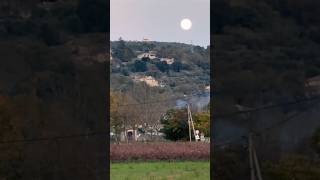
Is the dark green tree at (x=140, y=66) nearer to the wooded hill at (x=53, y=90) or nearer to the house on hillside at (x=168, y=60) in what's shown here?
the house on hillside at (x=168, y=60)

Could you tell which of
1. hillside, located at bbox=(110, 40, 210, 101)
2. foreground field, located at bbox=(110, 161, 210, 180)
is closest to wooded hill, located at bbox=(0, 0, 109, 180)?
foreground field, located at bbox=(110, 161, 210, 180)

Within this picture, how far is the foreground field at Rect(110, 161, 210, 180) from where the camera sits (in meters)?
10.6

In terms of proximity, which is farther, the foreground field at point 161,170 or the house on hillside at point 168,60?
the house on hillside at point 168,60

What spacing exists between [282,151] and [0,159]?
309 cm

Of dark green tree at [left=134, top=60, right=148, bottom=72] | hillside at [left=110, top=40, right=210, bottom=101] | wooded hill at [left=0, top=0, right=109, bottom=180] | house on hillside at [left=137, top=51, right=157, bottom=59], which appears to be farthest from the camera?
house on hillside at [left=137, top=51, right=157, bottom=59]

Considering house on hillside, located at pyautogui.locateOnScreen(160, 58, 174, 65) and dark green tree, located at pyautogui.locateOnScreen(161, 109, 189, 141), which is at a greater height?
house on hillside, located at pyautogui.locateOnScreen(160, 58, 174, 65)

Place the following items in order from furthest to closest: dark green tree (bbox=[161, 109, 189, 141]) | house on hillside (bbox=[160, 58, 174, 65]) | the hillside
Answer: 1. house on hillside (bbox=[160, 58, 174, 65])
2. the hillside
3. dark green tree (bbox=[161, 109, 189, 141])

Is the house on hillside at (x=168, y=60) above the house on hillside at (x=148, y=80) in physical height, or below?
above

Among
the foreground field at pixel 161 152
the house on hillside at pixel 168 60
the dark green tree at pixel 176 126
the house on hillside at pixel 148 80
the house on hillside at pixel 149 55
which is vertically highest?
the house on hillside at pixel 149 55

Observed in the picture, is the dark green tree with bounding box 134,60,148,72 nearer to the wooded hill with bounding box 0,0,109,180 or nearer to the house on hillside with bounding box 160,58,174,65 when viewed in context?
the house on hillside with bounding box 160,58,174,65

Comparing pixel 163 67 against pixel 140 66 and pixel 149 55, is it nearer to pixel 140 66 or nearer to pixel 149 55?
pixel 149 55

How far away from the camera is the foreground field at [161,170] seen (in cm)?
1055

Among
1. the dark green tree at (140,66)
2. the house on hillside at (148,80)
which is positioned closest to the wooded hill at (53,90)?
the house on hillside at (148,80)

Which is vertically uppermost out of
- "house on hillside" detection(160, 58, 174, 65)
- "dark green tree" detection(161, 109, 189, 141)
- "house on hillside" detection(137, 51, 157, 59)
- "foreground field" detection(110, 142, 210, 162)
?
"house on hillside" detection(137, 51, 157, 59)
